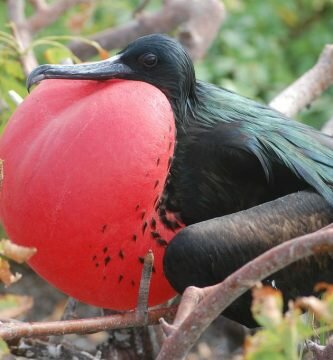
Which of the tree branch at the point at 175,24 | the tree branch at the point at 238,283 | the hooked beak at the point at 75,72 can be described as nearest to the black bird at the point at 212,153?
the hooked beak at the point at 75,72

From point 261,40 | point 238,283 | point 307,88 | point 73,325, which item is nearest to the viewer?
point 238,283

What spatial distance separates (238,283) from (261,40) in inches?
122

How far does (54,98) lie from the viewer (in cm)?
173

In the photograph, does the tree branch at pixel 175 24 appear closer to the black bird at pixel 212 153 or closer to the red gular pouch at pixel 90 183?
the black bird at pixel 212 153

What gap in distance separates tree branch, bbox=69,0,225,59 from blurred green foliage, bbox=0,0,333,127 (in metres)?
0.51

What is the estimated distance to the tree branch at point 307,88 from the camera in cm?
242

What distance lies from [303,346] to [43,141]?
54 centimetres

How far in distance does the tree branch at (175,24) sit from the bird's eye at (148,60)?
1.02 metres

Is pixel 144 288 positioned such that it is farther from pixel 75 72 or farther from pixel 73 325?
pixel 75 72

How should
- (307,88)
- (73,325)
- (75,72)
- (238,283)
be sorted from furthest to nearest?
(307,88) → (75,72) → (73,325) → (238,283)

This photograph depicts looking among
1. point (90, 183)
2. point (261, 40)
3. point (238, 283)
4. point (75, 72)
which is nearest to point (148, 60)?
point (75, 72)

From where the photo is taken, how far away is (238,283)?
1.27 m

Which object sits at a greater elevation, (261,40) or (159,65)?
(159,65)

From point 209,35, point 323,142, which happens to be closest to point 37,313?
point 209,35
